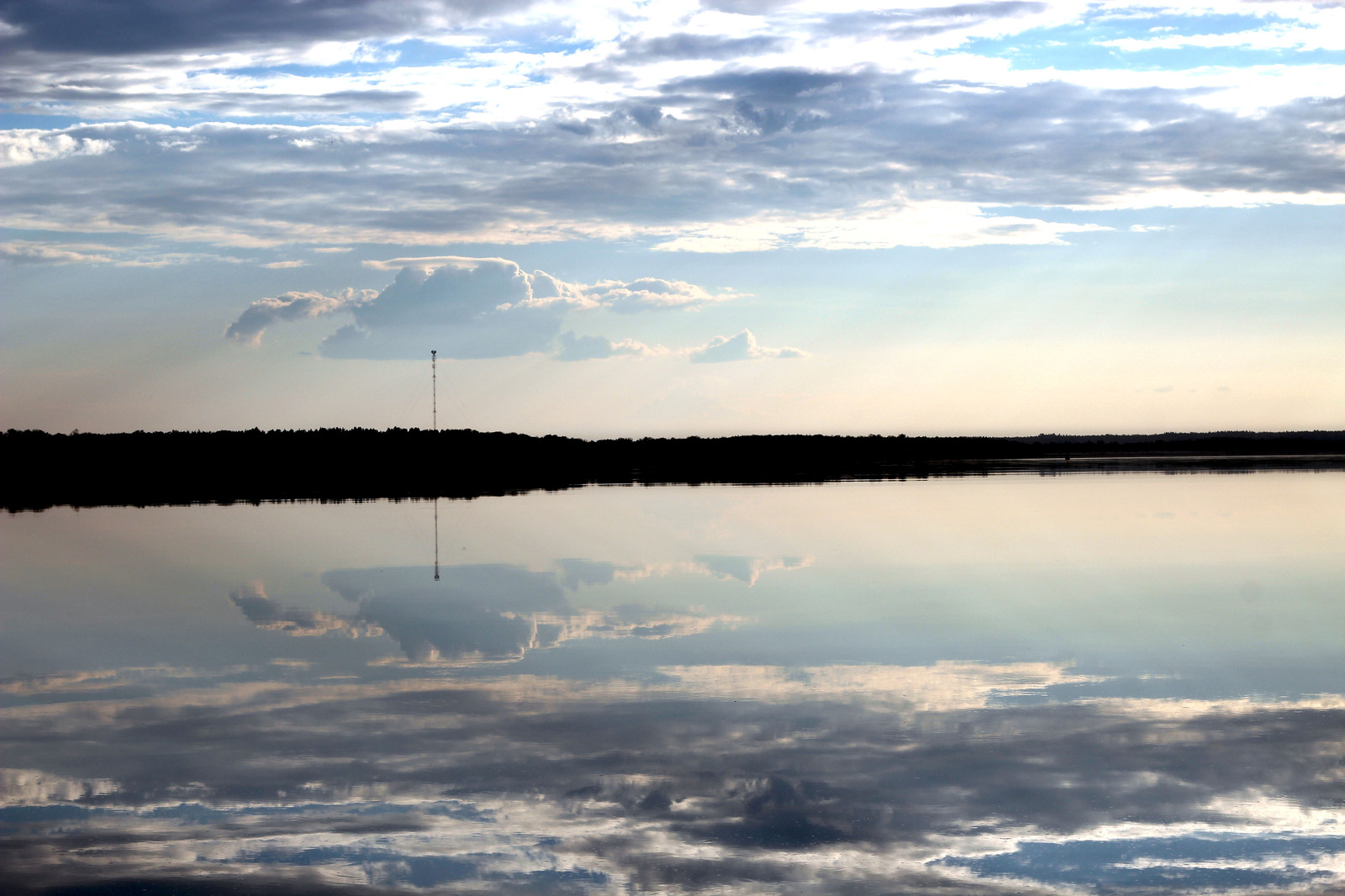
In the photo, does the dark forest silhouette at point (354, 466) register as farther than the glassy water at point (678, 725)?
Yes

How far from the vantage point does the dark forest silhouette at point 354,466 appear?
52.0 m

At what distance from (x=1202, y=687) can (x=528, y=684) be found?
698cm

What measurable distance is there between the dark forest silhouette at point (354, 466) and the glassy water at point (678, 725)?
28057mm

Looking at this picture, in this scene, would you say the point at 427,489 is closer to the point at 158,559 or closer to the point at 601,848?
the point at 158,559

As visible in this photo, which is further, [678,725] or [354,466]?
[354,466]

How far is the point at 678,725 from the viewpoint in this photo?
11.3 metres

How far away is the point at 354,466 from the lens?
82688mm

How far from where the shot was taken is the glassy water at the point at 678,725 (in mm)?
8086

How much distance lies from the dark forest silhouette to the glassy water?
2806 cm

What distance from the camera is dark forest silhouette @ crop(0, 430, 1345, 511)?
52031 millimetres

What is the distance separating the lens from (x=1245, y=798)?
9.12 metres

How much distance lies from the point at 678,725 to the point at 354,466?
244ft

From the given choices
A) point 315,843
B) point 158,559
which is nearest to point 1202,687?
Result: point 315,843

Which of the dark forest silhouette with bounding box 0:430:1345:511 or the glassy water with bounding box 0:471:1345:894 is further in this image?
the dark forest silhouette with bounding box 0:430:1345:511
